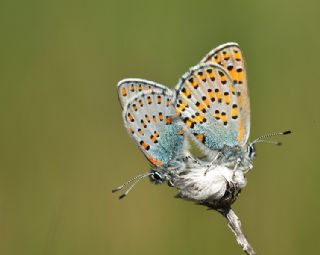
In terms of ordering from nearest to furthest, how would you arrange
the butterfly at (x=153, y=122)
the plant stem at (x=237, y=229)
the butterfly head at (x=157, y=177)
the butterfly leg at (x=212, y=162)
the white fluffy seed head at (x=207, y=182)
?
the plant stem at (x=237, y=229) → the white fluffy seed head at (x=207, y=182) → the butterfly leg at (x=212, y=162) → the butterfly head at (x=157, y=177) → the butterfly at (x=153, y=122)

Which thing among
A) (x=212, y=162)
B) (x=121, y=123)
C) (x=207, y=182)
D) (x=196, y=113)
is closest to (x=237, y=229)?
(x=207, y=182)

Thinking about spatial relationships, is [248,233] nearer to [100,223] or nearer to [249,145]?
[100,223]

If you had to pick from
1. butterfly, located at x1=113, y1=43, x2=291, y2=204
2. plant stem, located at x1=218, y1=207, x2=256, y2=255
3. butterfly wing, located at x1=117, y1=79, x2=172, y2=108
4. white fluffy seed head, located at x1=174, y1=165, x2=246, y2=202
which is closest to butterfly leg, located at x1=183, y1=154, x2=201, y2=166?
butterfly, located at x1=113, y1=43, x2=291, y2=204

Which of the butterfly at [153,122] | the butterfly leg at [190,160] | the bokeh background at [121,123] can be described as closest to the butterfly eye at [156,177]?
the butterfly at [153,122]

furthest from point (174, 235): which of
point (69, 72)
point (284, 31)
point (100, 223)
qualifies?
point (284, 31)

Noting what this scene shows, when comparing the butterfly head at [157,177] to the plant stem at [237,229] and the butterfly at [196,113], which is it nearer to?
the butterfly at [196,113]

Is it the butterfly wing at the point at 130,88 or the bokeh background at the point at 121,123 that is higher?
the butterfly wing at the point at 130,88

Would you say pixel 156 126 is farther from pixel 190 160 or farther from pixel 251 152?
pixel 251 152
